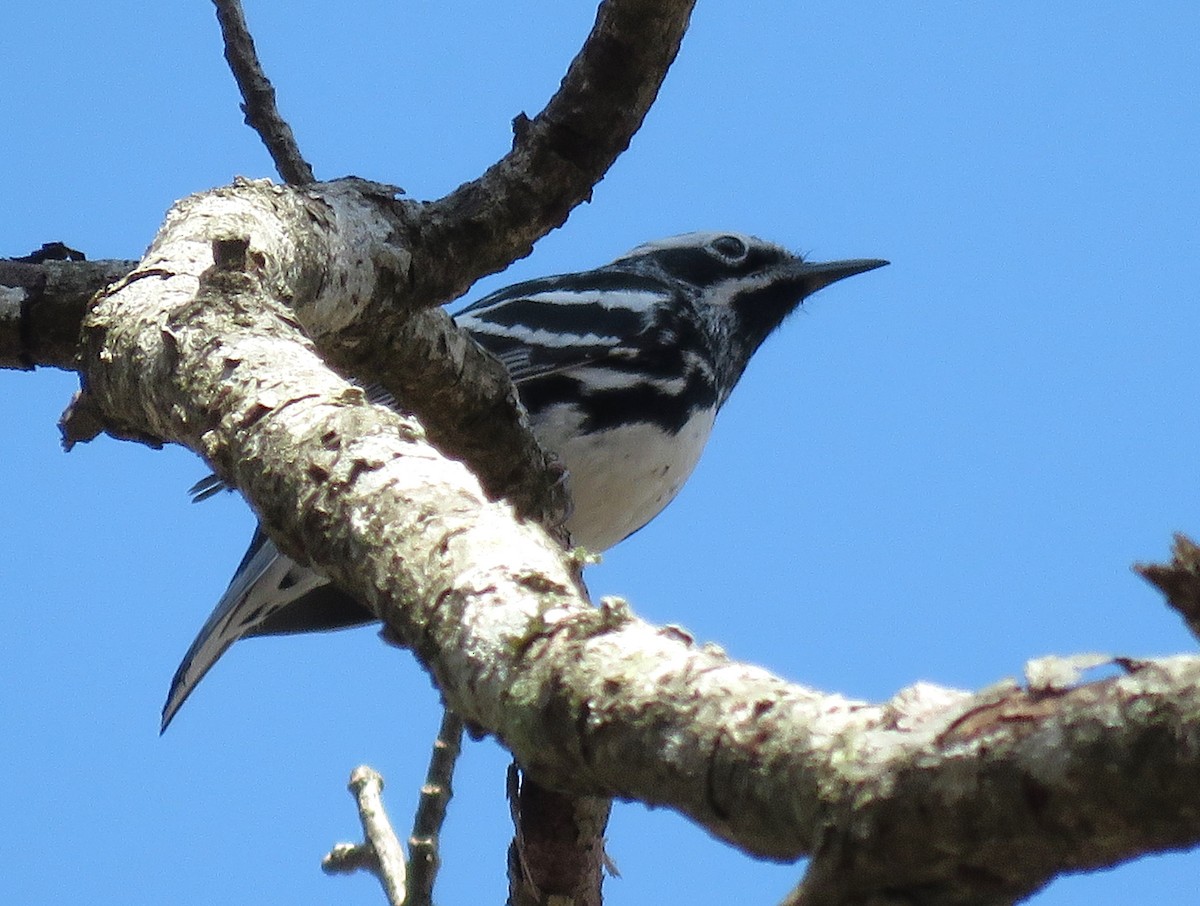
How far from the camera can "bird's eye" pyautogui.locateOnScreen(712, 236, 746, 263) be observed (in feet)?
27.0

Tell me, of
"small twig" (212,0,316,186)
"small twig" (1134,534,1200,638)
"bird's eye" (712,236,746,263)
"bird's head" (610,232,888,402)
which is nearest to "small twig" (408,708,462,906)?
"small twig" (212,0,316,186)

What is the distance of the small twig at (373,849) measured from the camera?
4.61m

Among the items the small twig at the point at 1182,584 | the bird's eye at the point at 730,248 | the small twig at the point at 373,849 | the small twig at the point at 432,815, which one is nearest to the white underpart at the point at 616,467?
the small twig at the point at 373,849

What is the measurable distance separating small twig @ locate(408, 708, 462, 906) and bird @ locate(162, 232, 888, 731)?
5.64 ft

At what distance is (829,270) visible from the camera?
27.1 ft

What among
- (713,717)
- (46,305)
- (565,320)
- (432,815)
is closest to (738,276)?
(565,320)

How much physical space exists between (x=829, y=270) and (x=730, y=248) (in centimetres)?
56

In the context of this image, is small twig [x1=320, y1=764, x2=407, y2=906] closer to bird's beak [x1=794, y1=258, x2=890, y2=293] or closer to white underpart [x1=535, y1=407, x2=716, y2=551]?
white underpart [x1=535, y1=407, x2=716, y2=551]

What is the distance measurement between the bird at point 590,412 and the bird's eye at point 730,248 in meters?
0.81

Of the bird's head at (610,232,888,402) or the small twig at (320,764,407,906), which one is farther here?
the bird's head at (610,232,888,402)

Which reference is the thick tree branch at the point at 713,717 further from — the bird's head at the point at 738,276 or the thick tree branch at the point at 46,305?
the bird's head at the point at 738,276

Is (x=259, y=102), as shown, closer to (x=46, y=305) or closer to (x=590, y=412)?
(x=46, y=305)

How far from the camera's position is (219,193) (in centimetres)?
403

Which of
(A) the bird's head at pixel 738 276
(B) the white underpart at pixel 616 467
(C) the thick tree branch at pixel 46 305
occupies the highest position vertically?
(A) the bird's head at pixel 738 276
